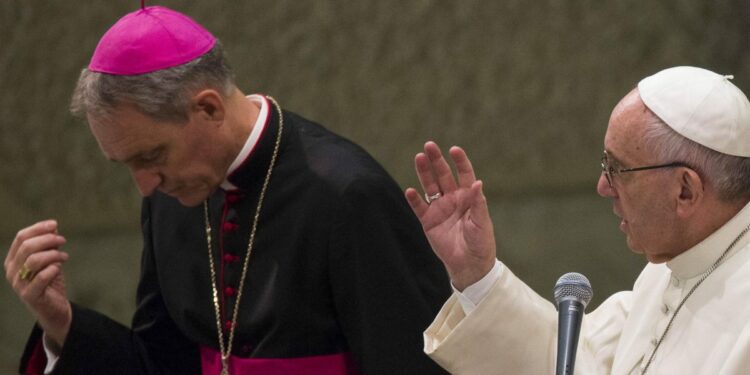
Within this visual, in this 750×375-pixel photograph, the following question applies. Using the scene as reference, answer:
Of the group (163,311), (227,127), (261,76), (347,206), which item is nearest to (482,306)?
(347,206)

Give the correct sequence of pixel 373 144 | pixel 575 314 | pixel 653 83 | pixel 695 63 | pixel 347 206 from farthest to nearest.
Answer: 1. pixel 373 144
2. pixel 695 63
3. pixel 347 206
4. pixel 653 83
5. pixel 575 314

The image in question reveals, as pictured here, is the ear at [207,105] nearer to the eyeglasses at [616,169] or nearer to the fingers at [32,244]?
the fingers at [32,244]

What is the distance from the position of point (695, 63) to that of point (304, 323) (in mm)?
1924

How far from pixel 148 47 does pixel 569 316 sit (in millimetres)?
1343

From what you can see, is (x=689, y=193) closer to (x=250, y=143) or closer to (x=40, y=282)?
(x=250, y=143)

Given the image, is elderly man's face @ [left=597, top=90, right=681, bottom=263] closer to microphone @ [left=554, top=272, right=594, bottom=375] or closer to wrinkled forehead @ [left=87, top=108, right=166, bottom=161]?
microphone @ [left=554, top=272, right=594, bottom=375]

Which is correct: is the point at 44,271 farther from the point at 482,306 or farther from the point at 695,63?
the point at 695,63

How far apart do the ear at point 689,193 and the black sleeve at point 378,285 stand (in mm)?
782

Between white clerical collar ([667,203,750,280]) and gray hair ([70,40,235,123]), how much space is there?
3.85 feet

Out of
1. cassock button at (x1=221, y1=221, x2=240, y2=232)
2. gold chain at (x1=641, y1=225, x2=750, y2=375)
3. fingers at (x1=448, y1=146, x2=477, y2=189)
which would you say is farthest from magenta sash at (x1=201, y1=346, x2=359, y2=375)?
gold chain at (x1=641, y1=225, x2=750, y2=375)

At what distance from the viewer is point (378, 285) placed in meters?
3.09

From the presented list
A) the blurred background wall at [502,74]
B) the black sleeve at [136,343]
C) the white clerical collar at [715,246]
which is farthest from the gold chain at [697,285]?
the blurred background wall at [502,74]

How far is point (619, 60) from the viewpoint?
454 cm

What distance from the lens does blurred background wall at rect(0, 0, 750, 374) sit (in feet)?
14.8
